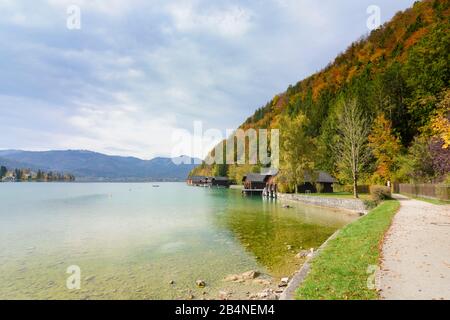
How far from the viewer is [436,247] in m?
10.3

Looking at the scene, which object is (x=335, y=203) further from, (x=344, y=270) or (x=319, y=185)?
(x=344, y=270)

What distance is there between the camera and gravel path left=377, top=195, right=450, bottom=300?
637 centimetres

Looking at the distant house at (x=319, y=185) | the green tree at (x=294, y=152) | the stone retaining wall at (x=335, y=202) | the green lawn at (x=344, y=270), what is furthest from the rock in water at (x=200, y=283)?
the distant house at (x=319, y=185)

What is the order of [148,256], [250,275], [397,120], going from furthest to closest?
[397,120] < [148,256] < [250,275]

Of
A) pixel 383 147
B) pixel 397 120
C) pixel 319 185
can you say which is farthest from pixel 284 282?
pixel 397 120

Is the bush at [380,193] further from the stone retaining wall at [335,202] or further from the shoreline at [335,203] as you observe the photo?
the stone retaining wall at [335,202]

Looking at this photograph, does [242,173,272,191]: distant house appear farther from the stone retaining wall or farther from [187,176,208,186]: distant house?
[187,176,208,186]: distant house

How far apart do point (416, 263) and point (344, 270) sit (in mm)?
2274

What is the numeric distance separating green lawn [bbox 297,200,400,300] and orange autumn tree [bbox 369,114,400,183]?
4000 centimetres

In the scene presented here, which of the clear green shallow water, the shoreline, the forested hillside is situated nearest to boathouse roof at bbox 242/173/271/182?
the forested hillside

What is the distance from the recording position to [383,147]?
48.9 m

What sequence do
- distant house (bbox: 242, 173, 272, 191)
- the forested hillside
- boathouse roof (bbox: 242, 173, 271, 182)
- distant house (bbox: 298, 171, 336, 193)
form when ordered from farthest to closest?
boathouse roof (bbox: 242, 173, 271, 182)
distant house (bbox: 242, 173, 272, 191)
distant house (bbox: 298, 171, 336, 193)
the forested hillside
